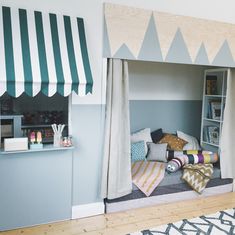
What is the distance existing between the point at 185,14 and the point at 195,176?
208 cm

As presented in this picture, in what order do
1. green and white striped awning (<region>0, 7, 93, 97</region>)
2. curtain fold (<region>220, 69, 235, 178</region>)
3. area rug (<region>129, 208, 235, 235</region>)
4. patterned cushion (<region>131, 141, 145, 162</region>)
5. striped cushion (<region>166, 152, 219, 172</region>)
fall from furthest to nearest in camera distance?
patterned cushion (<region>131, 141, 145, 162</region>) → curtain fold (<region>220, 69, 235, 178</region>) → striped cushion (<region>166, 152, 219, 172</region>) → area rug (<region>129, 208, 235, 235</region>) → green and white striped awning (<region>0, 7, 93, 97</region>)

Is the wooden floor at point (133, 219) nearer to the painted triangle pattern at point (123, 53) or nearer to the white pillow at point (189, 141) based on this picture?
the white pillow at point (189, 141)

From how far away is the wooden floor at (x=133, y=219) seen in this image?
2688mm

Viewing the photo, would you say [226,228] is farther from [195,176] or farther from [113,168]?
[113,168]

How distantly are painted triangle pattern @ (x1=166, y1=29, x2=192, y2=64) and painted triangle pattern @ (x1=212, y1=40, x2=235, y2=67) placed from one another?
19.7 inches

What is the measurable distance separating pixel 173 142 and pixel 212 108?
0.82 metres

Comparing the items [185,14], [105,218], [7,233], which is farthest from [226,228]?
[185,14]

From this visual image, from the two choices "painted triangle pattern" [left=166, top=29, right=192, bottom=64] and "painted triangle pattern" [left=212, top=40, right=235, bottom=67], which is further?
"painted triangle pattern" [left=212, top=40, right=235, bottom=67]

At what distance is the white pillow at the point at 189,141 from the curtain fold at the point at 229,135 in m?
0.60

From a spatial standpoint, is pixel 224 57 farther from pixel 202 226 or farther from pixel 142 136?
pixel 202 226

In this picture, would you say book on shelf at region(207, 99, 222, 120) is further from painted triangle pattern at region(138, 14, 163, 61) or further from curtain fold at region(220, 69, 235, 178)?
painted triangle pattern at region(138, 14, 163, 61)

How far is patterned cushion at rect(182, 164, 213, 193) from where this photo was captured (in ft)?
11.3

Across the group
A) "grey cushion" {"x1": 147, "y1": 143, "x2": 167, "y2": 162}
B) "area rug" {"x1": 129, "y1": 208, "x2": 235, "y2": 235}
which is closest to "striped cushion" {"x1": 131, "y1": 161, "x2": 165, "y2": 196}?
"grey cushion" {"x1": 147, "y1": 143, "x2": 167, "y2": 162}

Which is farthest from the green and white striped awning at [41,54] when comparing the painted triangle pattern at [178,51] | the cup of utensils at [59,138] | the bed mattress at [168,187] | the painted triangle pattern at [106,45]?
the bed mattress at [168,187]
